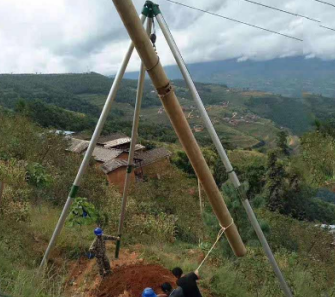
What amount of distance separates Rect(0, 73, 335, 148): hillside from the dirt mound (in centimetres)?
4394

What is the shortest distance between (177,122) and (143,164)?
95.7 feet

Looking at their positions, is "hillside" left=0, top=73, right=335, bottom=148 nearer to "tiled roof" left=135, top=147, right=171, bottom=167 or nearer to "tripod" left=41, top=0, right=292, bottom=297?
"tiled roof" left=135, top=147, right=171, bottom=167

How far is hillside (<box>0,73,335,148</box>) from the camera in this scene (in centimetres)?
5700

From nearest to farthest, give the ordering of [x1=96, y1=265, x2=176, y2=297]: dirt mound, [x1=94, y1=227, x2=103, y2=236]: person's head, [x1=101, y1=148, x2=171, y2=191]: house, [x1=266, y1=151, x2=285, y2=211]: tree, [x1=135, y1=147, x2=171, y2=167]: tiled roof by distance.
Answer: [x1=96, y1=265, x2=176, y2=297]: dirt mound → [x1=94, y1=227, x2=103, y2=236]: person's head → [x1=266, y1=151, x2=285, y2=211]: tree → [x1=101, y1=148, x2=171, y2=191]: house → [x1=135, y1=147, x2=171, y2=167]: tiled roof

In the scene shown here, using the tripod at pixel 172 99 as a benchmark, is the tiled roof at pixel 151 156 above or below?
below

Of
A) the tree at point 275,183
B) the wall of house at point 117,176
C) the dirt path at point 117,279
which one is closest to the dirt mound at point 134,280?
the dirt path at point 117,279

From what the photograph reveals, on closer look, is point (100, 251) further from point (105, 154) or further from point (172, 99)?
point (105, 154)

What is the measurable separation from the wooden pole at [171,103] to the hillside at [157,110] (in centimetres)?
4579

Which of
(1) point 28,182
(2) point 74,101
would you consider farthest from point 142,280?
(2) point 74,101

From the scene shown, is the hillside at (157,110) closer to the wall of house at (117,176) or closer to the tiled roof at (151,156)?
the tiled roof at (151,156)

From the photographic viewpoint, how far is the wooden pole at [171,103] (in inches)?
96.0

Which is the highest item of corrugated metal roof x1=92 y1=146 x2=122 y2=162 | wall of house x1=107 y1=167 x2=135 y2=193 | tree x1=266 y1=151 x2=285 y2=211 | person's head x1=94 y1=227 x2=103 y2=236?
corrugated metal roof x1=92 y1=146 x2=122 y2=162

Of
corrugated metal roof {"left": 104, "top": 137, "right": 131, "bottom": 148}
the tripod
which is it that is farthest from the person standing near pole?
corrugated metal roof {"left": 104, "top": 137, "right": 131, "bottom": 148}

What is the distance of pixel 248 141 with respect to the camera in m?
76.8
